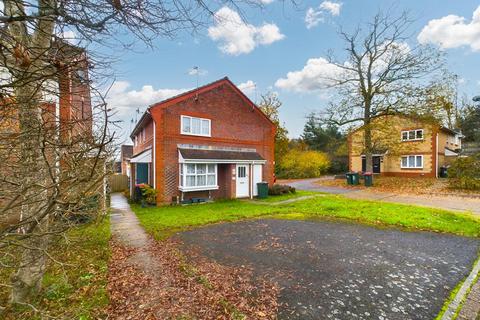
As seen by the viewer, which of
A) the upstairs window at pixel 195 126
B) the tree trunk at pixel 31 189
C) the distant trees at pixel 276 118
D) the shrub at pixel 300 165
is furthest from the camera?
the distant trees at pixel 276 118

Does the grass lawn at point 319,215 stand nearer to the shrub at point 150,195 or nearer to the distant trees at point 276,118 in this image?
the shrub at point 150,195

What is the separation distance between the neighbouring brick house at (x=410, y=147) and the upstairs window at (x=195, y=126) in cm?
1574

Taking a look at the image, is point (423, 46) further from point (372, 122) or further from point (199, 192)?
point (199, 192)

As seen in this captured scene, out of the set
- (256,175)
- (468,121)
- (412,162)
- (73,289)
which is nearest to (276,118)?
(412,162)

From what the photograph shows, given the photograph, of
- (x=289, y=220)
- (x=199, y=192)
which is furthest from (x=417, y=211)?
(x=199, y=192)

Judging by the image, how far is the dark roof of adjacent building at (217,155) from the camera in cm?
1351

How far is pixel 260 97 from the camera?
34062 mm

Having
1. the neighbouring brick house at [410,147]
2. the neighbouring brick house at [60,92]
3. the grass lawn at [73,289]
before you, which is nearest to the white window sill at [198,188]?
the grass lawn at [73,289]

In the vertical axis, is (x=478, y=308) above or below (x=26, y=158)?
below

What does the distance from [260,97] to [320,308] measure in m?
32.6

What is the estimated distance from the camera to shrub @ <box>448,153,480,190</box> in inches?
680

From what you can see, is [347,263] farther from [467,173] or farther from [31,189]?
[467,173]

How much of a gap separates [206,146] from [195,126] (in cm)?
145

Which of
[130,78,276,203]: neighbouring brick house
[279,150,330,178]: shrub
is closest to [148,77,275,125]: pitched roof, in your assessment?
[130,78,276,203]: neighbouring brick house
